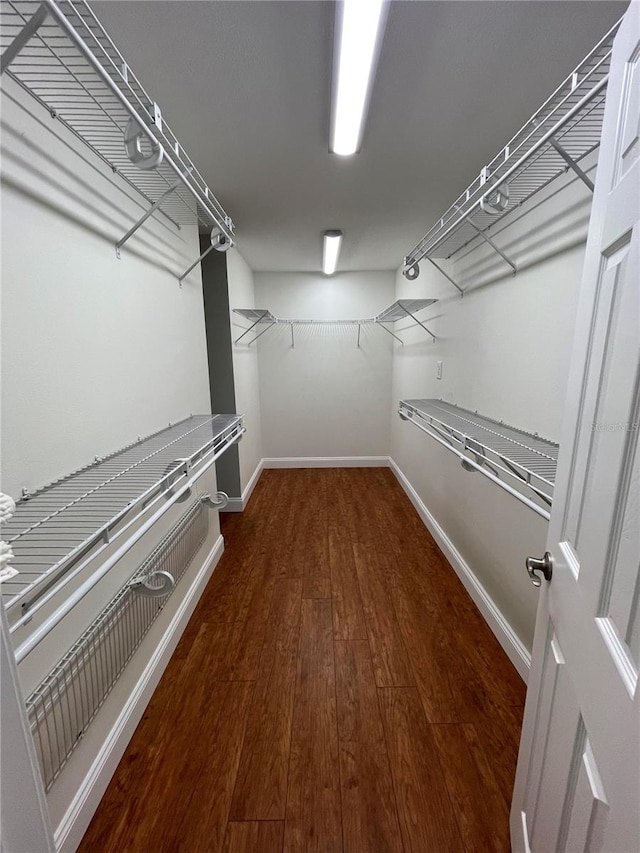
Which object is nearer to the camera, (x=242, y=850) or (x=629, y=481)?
(x=629, y=481)

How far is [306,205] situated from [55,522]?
7.03 feet

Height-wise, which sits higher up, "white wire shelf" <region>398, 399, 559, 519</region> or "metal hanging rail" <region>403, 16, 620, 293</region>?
"metal hanging rail" <region>403, 16, 620, 293</region>

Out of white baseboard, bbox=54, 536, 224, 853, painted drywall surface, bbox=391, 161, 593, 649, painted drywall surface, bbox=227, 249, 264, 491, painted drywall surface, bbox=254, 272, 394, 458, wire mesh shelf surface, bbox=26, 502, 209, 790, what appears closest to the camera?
wire mesh shelf surface, bbox=26, 502, 209, 790

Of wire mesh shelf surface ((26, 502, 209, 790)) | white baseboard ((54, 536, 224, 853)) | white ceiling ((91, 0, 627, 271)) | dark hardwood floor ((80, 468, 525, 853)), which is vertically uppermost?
white ceiling ((91, 0, 627, 271))

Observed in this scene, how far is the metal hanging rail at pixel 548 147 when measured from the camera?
34.6 inches

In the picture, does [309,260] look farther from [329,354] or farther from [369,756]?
[369,756]

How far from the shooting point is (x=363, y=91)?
109 cm

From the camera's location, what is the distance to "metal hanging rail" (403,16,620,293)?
88 centimetres

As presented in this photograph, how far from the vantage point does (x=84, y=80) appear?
3.09 ft

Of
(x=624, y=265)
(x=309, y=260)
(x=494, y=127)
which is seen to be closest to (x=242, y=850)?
(x=624, y=265)

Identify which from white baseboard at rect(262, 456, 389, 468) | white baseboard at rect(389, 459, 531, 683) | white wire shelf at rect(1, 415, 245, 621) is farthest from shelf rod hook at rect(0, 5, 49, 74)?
white baseboard at rect(262, 456, 389, 468)

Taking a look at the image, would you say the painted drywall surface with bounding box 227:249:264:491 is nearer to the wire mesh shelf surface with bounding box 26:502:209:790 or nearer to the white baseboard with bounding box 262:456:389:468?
the white baseboard with bounding box 262:456:389:468

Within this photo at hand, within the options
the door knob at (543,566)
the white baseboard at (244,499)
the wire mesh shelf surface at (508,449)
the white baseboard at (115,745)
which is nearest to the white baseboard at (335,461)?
the white baseboard at (244,499)

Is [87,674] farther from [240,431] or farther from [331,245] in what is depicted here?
[331,245]
